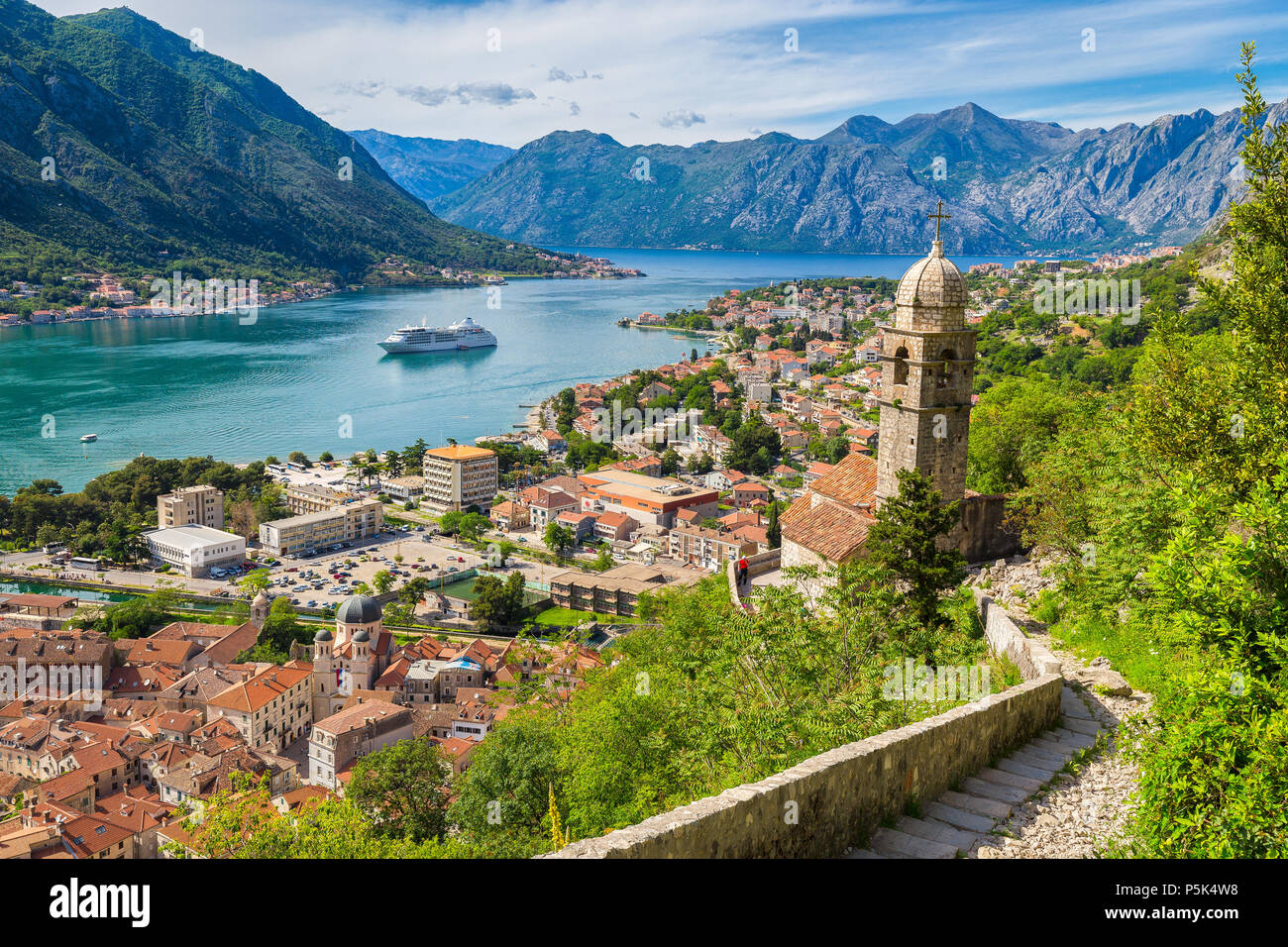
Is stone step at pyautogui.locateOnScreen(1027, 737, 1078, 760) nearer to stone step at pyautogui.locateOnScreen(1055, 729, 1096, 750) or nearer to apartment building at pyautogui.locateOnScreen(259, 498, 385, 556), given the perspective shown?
stone step at pyautogui.locateOnScreen(1055, 729, 1096, 750)

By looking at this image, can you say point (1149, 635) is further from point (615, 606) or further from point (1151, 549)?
point (615, 606)

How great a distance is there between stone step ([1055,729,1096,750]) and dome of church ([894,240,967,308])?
6552 millimetres

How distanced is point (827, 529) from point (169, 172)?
138608 millimetres

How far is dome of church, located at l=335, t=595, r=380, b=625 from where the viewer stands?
27641 mm

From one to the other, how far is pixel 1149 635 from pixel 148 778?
69.2ft

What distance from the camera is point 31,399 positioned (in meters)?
58.4

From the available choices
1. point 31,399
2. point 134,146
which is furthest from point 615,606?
point 134,146

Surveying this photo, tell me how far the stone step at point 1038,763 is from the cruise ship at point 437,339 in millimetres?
81291

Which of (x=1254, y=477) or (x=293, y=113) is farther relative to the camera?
(x=293, y=113)

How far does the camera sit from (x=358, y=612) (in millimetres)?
27641

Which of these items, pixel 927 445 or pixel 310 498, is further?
pixel 310 498

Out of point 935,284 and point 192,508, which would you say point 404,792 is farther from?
point 192,508

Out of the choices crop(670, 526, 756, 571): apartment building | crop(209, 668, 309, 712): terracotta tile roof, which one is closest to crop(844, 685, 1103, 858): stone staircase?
crop(209, 668, 309, 712): terracotta tile roof

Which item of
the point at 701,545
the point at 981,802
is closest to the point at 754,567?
the point at 981,802
